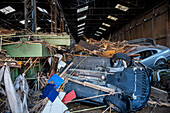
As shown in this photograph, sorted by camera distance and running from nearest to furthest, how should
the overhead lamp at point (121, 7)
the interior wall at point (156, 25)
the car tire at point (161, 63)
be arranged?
the car tire at point (161, 63) < the interior wall at point (156, 25) < the overhead lamp at point (121, 7)

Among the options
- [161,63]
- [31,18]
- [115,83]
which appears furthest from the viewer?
[31,18]

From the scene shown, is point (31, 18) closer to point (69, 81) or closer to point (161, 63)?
point (69, 81)

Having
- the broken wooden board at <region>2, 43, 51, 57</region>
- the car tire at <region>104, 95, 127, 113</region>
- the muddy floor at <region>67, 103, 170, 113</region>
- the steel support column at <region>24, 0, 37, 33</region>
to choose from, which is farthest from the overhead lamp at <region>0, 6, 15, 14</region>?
the car tire at <region>104, 95, 127, 113</region>

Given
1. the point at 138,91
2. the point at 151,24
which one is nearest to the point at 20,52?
the point at 138,91

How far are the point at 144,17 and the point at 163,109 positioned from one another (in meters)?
14.1

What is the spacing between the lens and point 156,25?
39.8 feet

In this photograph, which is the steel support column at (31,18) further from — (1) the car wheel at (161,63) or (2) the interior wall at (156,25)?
(2) the interior wall at (156,25)

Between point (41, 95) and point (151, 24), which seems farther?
point (151, 24)

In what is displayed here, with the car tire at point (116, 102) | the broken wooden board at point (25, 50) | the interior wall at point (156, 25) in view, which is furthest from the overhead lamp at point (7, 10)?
the interior wall at point (156, 25)

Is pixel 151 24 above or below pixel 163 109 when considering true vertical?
above

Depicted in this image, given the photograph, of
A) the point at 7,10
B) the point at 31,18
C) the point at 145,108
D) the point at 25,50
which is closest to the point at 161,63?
the point at 145,108

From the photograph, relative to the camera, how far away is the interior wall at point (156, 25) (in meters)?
10.4

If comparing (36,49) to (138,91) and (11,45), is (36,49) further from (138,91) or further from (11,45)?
(138,91)

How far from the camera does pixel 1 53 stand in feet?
11.0
